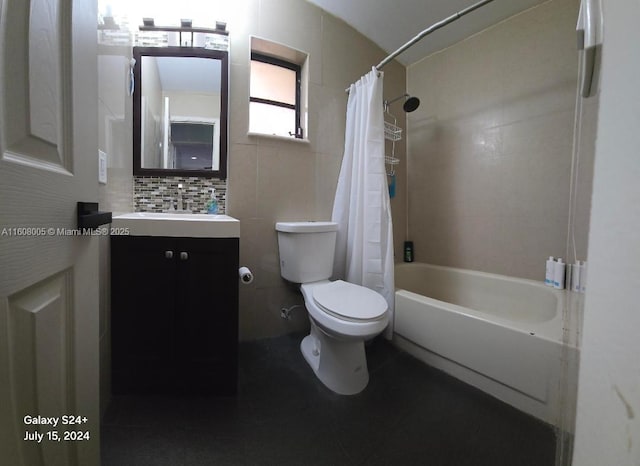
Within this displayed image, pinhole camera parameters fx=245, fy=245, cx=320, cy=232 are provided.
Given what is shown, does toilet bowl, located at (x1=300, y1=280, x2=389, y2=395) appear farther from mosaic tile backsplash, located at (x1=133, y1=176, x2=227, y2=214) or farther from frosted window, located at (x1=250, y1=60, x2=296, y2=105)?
frosted window, located at (x1=250, y1=60, x2=296, y2=105)

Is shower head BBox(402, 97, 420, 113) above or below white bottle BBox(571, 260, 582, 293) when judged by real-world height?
above

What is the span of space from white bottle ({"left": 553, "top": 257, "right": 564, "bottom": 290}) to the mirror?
2.12 m

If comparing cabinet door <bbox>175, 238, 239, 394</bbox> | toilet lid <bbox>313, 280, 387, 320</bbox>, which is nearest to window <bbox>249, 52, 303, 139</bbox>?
cabinet door <bbox>175, 238, 239, 394</bbox>

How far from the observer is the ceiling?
162cm

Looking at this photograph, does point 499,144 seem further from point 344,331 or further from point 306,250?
point 344,331

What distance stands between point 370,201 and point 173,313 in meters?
1.23

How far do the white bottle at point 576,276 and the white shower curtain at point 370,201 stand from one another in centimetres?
119

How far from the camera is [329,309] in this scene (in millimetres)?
1150

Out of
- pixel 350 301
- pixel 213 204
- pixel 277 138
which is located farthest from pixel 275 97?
pixel 350 301

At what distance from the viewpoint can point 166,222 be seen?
41.1 inches

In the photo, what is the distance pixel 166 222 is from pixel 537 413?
177 cm

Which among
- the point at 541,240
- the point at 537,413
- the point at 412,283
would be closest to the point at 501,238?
the point at 541,240

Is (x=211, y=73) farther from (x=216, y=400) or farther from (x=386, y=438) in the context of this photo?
(x=386, y=438)

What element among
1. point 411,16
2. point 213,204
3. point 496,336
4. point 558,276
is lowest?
point 496,336
